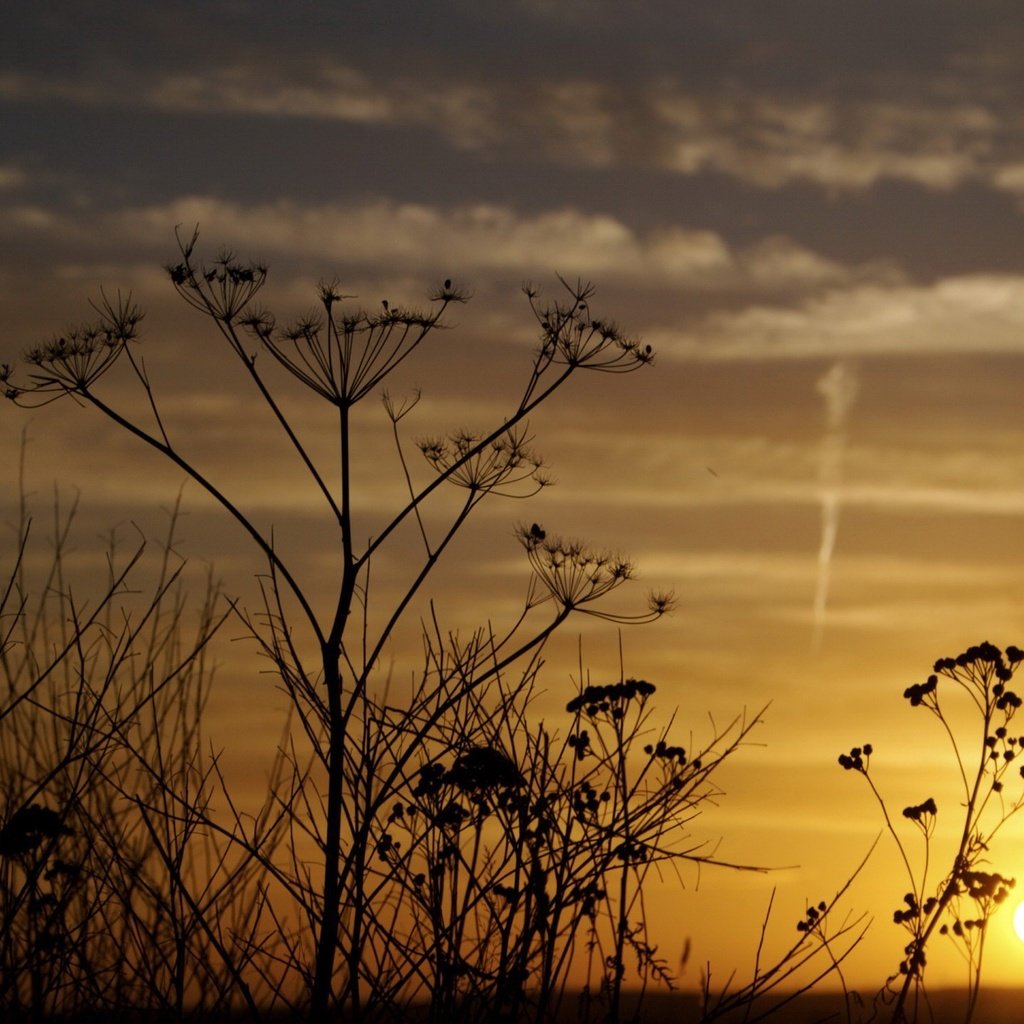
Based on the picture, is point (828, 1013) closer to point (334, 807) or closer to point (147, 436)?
point (334, 807)

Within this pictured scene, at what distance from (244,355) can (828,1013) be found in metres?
4.56

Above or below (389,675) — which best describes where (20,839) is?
below

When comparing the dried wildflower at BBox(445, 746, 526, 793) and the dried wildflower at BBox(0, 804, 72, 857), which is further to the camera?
the dried wildflower at BBox(0, 804, 72, 857)

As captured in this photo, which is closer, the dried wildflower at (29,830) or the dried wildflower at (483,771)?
the dried wildflower at (483,771)

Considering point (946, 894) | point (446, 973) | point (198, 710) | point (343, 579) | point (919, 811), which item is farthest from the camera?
point (919, 811)

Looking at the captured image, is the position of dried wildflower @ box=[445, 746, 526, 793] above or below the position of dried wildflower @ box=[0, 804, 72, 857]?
above

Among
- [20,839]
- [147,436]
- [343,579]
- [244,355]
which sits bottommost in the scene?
[20,839]

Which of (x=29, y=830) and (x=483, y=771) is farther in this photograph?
(x=29, y=830)

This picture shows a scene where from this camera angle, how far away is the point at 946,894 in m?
10.3

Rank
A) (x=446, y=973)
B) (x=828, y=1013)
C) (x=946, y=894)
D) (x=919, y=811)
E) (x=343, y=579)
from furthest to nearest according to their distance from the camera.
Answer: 1. (x=919, y=811)
2. (x=946, y=894)
3. (x=343, y=579)
4. (x=828, y=1013)
5. (x=446, y=973)

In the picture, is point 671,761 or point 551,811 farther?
point 671,761

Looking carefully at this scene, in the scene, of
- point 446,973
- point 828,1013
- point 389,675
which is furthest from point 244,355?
point 828,1013

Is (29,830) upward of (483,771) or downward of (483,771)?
downward

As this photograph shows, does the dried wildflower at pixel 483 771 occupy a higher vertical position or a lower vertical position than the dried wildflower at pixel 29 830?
higher
